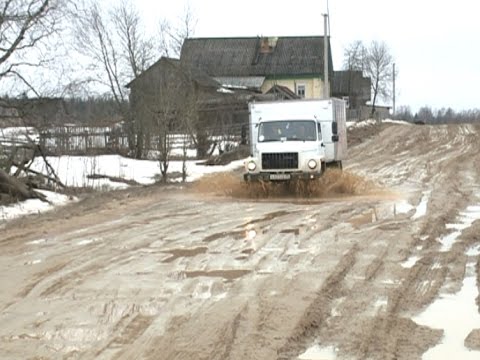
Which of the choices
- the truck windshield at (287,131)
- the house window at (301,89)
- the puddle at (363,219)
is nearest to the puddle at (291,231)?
the puddle at (363,219)

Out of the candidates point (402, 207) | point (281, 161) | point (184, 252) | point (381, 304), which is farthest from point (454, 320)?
point (281, 161)

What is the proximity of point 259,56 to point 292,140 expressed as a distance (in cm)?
5830

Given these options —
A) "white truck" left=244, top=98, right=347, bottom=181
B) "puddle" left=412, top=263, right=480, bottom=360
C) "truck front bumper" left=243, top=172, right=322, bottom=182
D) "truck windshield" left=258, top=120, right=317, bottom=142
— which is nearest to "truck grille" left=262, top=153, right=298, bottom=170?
"white truck" left=244, top=98, right=347, bottom=181

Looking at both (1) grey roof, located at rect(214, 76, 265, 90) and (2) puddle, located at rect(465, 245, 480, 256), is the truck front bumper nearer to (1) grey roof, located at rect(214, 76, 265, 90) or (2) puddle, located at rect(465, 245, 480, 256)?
(2) puddle, located at rect(465, 245, 480, 256)

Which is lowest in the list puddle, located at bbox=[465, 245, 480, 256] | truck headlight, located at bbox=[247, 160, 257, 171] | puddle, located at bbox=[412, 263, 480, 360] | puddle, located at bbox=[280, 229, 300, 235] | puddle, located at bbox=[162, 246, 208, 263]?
puddle, located at bbox=[465, 245, 480, 256]

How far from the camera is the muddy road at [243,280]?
645 cm

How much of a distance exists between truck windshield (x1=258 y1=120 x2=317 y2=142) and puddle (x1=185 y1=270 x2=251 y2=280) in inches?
451

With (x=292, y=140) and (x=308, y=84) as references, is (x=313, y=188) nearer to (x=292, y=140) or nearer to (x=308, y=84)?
(x=292, y=140)

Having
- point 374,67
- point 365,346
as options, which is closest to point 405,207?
point 365,346

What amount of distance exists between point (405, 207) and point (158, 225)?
19.1 feet

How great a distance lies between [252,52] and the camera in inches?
3066

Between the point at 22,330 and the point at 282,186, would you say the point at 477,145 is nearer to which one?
the point at 282,186

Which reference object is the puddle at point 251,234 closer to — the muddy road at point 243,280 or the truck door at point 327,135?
the muddy road at point 243,280

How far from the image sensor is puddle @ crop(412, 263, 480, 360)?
613cm
